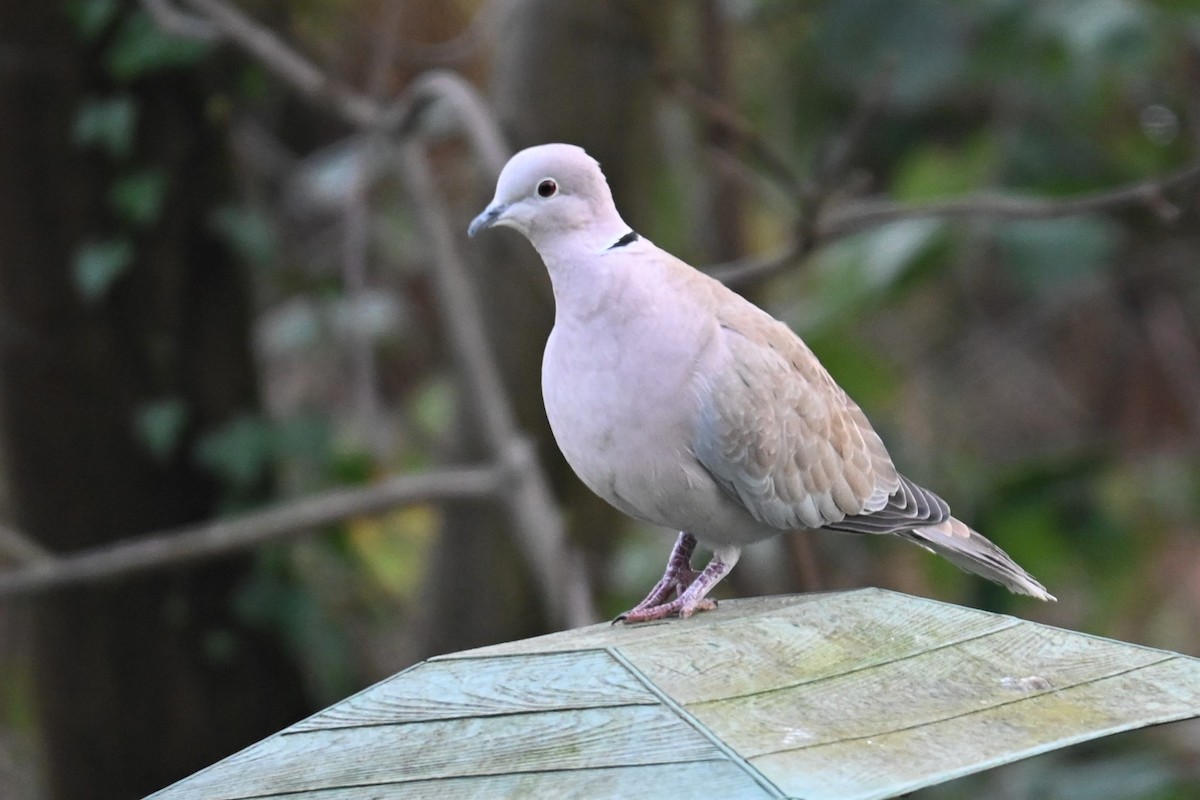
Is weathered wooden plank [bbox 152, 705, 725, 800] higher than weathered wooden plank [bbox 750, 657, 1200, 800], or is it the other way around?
weathered wooden plank [bbox 152, 705, 725, 800]

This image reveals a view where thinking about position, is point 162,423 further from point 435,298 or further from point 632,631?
point 632,631

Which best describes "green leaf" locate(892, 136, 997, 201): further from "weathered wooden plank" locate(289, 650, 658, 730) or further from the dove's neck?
"weathered wooden plank" locate(289, 650, 658, 730)

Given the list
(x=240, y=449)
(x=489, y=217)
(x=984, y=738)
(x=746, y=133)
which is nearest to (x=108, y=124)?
(x=240, y=449)

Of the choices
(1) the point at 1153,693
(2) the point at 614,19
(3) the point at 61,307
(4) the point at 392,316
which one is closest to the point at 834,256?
(2) the point at 614,19

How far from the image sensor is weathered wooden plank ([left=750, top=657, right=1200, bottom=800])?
1407 mm

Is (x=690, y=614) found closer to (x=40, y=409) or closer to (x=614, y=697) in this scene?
(x=614, y=697)

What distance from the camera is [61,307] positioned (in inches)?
169

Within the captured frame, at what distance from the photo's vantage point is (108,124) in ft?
13.4

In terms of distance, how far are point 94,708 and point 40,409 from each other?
91cm

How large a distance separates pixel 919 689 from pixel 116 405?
3206 millimetres

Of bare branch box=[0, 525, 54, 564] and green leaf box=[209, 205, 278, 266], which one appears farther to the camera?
green leaf box=[209, 205, 278, 266]

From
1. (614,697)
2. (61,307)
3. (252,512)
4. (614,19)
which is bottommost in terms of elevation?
(614,697)

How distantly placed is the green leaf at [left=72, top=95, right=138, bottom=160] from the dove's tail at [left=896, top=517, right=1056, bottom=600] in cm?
262

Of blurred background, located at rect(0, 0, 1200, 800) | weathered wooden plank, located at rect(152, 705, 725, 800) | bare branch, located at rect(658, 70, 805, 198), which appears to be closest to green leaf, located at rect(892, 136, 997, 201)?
blurred background, located at rect(0, 0, 1200, 800)
